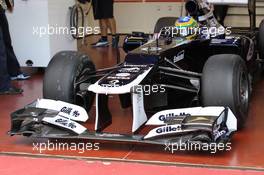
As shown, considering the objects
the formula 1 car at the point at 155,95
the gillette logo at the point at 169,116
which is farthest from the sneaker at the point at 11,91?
the gillette logo at the point at 169,116

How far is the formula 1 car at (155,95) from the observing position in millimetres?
3889

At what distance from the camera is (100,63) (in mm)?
7797

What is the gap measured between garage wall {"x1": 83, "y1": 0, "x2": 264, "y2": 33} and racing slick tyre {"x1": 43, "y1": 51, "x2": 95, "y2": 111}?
7.19 m

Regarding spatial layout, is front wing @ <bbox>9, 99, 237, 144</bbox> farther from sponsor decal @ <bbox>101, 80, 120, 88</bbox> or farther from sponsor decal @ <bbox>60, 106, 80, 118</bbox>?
sponsor decal @ <bbox>101, 80, 120, 88</bbox>

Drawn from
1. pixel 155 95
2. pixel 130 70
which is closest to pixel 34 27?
pixel 155 95

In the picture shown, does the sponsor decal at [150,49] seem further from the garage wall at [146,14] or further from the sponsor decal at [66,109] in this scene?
the garage wall at [146,14]

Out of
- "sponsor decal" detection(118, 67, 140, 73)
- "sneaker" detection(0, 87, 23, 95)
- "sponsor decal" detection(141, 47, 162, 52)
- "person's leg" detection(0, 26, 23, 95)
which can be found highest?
"sponsor decal" detection(141, 47, 162, 52)

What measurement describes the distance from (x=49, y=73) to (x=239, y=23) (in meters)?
7.66

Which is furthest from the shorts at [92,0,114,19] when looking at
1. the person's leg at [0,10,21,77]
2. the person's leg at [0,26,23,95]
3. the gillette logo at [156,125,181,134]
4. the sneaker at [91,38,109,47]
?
the gillette logo at [156,125,181,134]

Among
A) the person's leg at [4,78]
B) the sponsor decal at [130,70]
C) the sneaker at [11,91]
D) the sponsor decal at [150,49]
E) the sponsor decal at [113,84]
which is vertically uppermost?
the sponsor decal at [150,49]

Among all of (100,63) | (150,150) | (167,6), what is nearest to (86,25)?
(167,6)

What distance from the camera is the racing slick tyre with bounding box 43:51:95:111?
4516mm

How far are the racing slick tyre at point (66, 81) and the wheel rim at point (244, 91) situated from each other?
1282 millimetres

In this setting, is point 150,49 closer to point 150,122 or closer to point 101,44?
point 150,122
